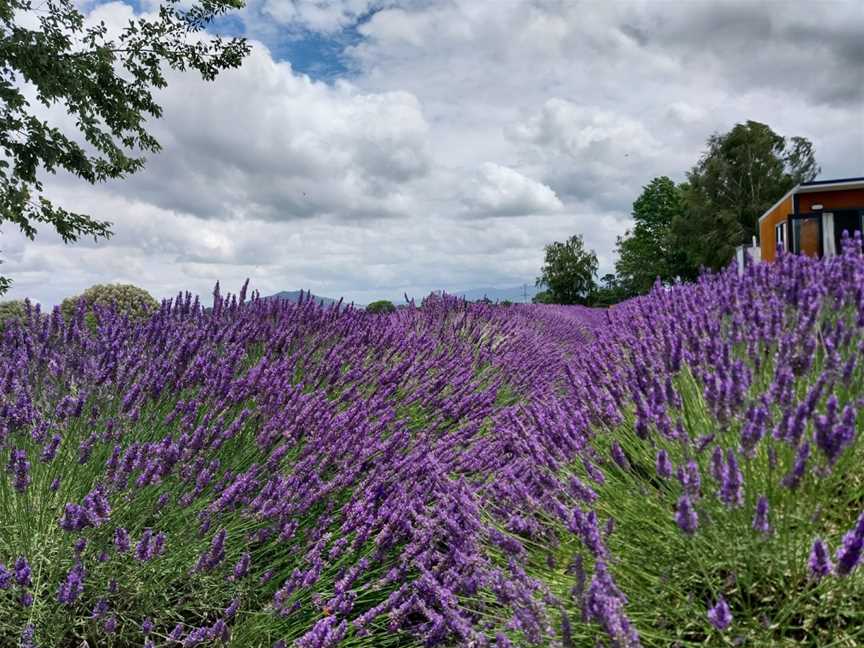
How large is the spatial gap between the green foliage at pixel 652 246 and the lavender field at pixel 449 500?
35.6m

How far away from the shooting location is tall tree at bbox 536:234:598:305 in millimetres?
34406

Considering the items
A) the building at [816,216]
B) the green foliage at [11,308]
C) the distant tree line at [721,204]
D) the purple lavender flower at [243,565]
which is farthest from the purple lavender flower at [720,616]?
the distant tree line at [721,204]

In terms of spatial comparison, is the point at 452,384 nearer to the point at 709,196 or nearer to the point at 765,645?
the point at 765,645

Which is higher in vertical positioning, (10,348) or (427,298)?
(427,298)

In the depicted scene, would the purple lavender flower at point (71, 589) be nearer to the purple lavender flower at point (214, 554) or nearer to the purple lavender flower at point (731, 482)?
the purple lavender flower at point (214, 554)

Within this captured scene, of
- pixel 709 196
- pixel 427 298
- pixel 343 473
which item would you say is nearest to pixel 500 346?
pixel 427 298

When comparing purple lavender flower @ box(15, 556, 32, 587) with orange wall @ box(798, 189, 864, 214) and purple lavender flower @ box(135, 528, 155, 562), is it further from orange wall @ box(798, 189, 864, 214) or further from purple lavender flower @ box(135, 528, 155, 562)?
orange wall @ box(798, 189, 864, 214)

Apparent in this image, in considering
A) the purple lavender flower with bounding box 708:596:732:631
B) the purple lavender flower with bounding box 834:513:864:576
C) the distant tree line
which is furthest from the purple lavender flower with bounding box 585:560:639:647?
the distant tree line

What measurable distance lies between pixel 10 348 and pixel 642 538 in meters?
3.04

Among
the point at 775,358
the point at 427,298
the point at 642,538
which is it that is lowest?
the point at 642,538

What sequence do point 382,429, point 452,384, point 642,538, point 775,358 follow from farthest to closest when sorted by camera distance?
point 452,384
point 382,429
point 775,358
point 642,538

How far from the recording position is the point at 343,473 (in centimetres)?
262

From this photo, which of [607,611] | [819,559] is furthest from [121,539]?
[819,559]

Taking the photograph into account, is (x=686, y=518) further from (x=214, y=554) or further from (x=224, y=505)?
(x=224, y=505)
